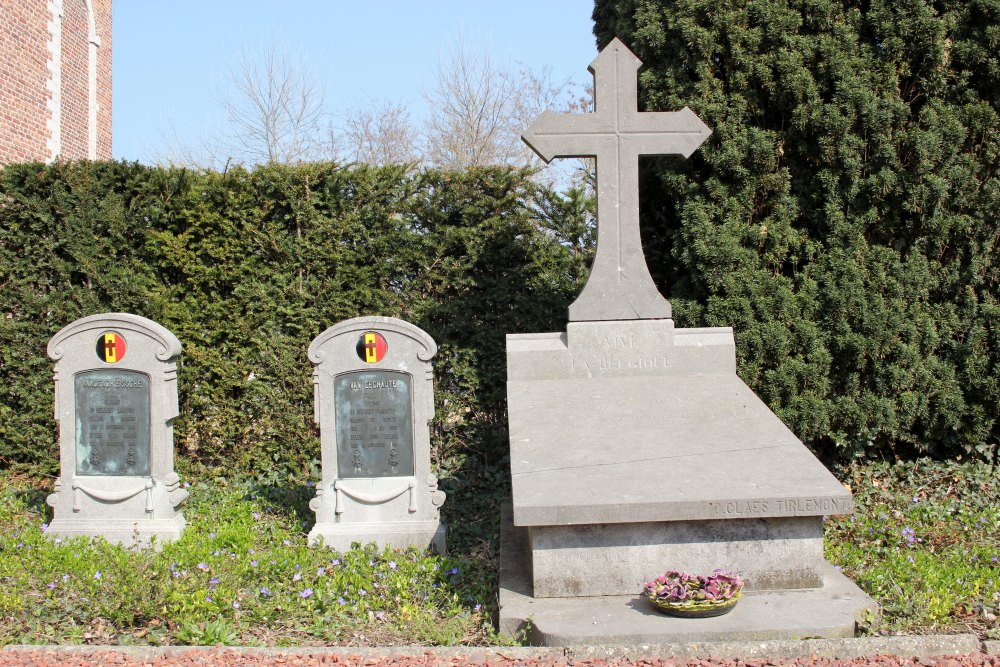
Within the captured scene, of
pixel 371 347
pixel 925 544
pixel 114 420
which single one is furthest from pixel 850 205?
pixel 114 420

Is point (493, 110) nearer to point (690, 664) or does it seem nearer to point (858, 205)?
point (858, 205)

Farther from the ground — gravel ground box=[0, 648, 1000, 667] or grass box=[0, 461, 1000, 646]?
grass box=[0, 461, 1000, 646]

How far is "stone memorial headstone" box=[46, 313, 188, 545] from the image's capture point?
581cm

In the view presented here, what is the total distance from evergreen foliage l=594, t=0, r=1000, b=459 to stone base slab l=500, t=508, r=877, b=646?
2.31m

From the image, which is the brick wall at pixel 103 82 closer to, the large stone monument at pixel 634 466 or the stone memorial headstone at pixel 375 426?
the stone memorial headstone at pixel 375 426

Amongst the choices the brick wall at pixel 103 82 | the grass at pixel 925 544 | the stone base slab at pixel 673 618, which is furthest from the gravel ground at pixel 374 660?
the brick wall at pixel 103 82

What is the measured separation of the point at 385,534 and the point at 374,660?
1.83 m

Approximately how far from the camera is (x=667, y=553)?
13.8ft

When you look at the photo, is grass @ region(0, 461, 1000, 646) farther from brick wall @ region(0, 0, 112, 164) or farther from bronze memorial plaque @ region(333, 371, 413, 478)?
brick wall @ region(0, 0, 112, 164)

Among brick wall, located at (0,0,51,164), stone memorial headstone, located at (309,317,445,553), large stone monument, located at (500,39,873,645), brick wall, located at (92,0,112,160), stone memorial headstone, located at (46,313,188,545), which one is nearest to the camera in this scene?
large stone monument, located at (500,39,873,645)

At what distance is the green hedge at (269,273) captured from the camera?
690 cm

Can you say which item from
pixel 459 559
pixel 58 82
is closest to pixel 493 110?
pixel 58 82

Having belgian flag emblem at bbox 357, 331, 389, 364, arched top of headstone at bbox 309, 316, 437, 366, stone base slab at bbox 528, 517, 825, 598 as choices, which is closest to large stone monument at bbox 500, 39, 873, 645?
stone base slab at bbox 528, 517, 825, 598

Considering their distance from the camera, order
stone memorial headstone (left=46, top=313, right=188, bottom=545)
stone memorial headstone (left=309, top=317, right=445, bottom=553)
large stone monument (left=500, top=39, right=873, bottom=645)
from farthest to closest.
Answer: stone memorial headstone (left=46, top=313, right=188, bottom=545)
stone memorial headstone (left=309, top=317, right=445, bottom=553)
large stone monument (left=500, top=39, right=873, bottom=645)
